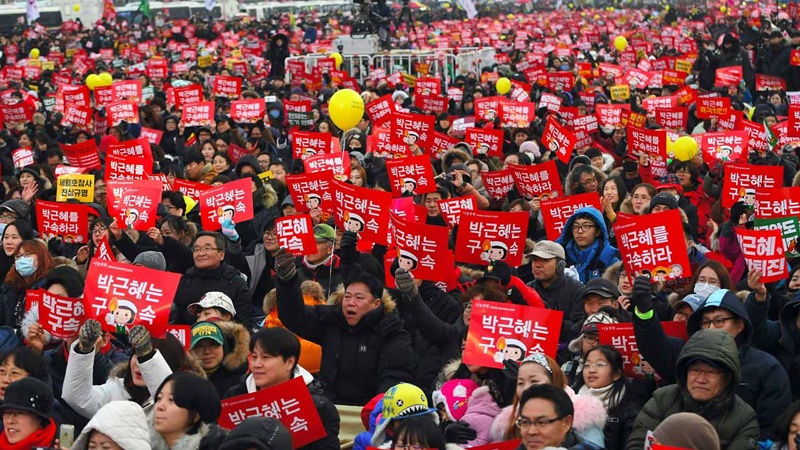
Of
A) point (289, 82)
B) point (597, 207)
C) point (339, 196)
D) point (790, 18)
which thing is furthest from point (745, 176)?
point (790, 18)

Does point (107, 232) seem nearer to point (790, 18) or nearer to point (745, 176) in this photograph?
point (745, 176)

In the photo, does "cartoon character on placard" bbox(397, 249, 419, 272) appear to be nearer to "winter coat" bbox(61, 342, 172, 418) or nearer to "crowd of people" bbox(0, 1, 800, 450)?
"crowd of people" bbox(0, 1, 800, 450)

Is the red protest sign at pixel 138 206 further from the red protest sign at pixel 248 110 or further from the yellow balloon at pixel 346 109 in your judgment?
the red protest sign at pixel 248 110

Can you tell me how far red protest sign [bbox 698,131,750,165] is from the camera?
12.9 m

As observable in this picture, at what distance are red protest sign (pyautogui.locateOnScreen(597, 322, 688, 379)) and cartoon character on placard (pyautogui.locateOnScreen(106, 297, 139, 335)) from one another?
2.40 m

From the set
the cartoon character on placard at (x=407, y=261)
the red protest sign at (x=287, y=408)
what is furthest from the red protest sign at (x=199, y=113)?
the red protest sign at (x=287, y=408)

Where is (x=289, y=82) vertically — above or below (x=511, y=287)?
below

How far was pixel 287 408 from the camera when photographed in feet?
19.0

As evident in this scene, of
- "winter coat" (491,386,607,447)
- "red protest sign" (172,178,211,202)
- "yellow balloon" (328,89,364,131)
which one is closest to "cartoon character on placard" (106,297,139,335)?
"winter coat" (491,386,607,447)

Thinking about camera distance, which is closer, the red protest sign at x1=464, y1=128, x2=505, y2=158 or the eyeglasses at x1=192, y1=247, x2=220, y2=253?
the eyeglasses at x1=192, y1=247, x2=220, y2=253

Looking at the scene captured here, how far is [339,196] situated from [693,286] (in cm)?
321

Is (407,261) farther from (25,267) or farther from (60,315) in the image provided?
(25,267)

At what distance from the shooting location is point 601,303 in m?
7.10

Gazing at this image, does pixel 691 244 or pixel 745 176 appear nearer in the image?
pixel 691 244
